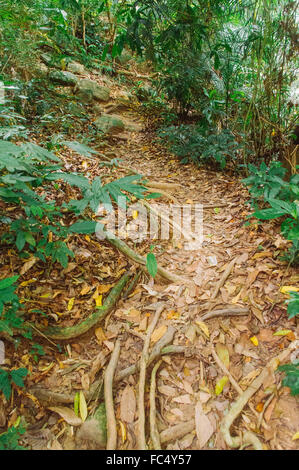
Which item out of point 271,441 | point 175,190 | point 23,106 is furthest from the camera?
point 23,106

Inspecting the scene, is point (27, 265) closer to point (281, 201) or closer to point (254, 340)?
point (254, 340)

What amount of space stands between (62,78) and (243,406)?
6.28m

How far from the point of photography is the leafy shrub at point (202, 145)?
3663 mm

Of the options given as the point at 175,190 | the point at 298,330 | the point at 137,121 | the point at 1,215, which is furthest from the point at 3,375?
the point at 137,121

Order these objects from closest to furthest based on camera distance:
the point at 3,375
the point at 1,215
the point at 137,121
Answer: the point at 3,375
the point at 1,215
the point at 137,121

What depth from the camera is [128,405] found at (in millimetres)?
1613

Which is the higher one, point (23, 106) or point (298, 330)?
point (23, 106)

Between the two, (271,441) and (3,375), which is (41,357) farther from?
(271,441)

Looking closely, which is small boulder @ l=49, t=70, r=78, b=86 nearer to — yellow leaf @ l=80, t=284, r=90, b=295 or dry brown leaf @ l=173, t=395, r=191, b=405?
yellow leaf @ l=80, t=284, r=90, b=295

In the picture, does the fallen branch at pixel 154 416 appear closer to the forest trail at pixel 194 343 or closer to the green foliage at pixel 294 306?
the forest trail at pixel 194 343

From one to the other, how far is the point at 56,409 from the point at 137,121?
587cm

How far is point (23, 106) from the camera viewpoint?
3.99 meters

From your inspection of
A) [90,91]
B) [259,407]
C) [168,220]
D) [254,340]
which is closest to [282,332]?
[254,340]

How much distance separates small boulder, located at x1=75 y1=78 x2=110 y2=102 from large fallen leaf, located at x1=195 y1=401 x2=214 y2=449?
595cm
